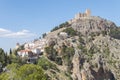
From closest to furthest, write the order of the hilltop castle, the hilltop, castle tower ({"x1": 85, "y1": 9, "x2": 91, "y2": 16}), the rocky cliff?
the hilltop, the rocky cliff, the hilltop castle, castle tower ({"x1": 85, "y1": 9, "x2": 91, "y2": 16})

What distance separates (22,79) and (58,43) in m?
68.1

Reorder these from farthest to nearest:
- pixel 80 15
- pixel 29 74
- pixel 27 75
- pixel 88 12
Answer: pixel 88 12, pixel 80 15, pixel 29 74, pixel 27 75

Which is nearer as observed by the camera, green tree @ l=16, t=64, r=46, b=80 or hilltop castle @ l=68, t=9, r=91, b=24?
green tree @ l=16, t=64, r=46, b=80

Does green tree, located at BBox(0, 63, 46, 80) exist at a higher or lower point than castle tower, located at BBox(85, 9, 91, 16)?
lower

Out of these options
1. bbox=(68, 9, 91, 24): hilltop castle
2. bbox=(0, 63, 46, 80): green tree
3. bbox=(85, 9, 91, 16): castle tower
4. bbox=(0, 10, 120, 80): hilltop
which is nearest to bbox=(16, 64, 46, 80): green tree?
bbox=(0, 63, 46, 80): green tree

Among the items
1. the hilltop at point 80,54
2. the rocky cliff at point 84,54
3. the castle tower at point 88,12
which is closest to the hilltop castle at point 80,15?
the castle tower at point 88,12

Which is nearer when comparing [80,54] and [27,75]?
[27,75]

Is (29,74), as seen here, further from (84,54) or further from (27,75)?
(84,54)

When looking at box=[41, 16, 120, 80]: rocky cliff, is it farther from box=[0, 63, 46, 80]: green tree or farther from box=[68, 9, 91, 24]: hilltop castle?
box=[0, 63, 46, 80]: green tree

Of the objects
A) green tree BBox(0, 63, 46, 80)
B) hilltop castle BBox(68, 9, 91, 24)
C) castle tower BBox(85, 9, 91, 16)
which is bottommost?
green tree BBox(0, 63, 46, 80)

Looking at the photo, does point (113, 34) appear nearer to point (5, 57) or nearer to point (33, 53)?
point (33, 53)

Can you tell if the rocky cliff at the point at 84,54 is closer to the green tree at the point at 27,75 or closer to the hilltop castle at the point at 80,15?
the hilltop castle at the point at 80,15

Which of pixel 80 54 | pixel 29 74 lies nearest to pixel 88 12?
pixel 80 54

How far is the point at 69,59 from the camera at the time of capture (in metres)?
110
